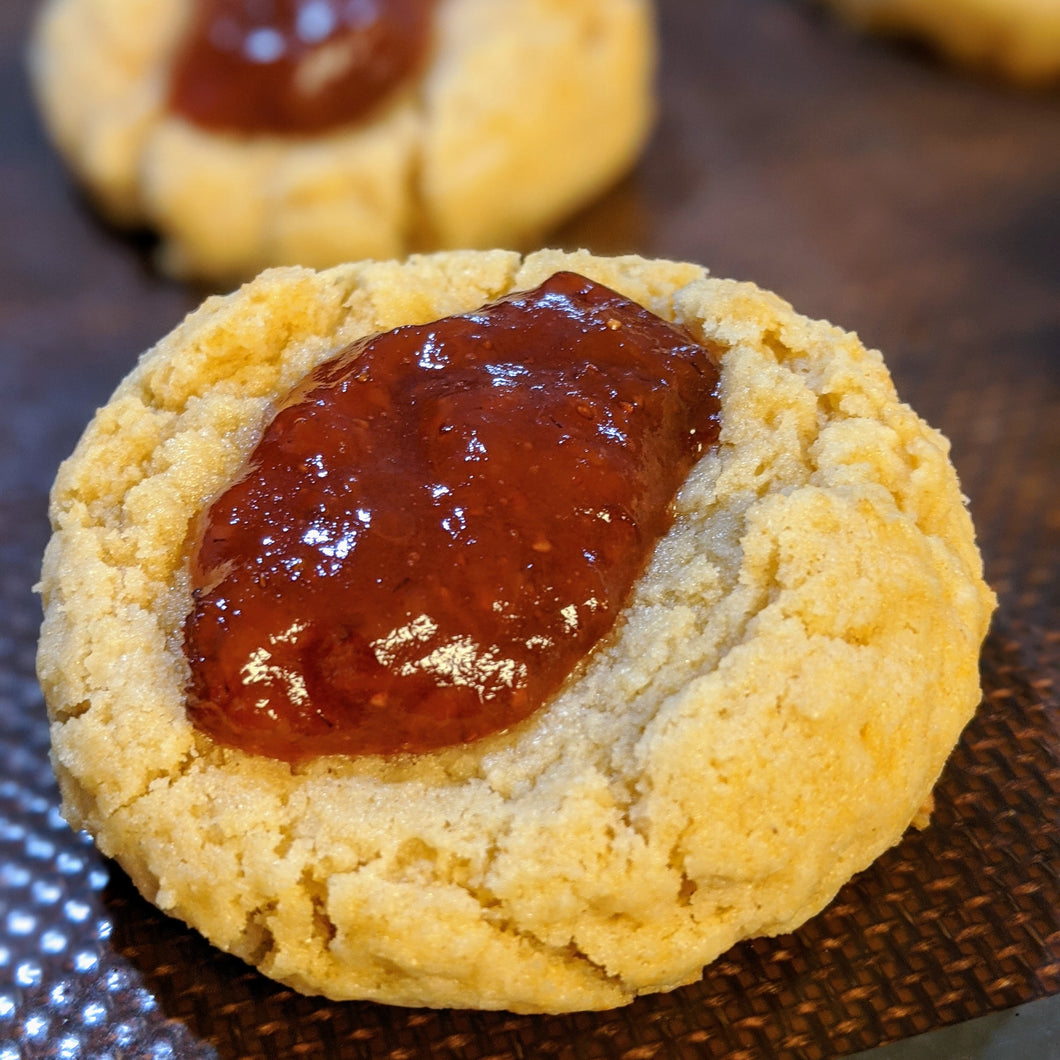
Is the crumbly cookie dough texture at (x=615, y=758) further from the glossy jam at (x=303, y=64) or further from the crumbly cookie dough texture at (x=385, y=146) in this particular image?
the glossy jam at (x=303, y=64)

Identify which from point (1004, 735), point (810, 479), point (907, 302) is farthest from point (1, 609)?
point (907, 302)

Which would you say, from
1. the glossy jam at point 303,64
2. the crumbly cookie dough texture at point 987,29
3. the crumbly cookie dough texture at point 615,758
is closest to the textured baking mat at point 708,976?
the crumbly cookie dough texture at point 615,758

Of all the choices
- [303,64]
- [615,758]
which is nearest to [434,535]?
[615,758]

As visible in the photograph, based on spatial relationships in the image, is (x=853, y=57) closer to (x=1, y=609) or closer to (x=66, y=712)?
(x=1, y=609)

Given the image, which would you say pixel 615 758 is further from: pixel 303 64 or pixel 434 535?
pixel 303 64

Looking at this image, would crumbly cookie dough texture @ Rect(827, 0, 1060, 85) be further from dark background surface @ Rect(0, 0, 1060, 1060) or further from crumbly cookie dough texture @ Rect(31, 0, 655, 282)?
crumbly cookie dough texture @ Rect(31, 0, 655, 282)

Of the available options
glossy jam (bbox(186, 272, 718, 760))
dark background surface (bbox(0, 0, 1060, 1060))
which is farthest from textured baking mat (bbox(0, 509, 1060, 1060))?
glossy jam (bbox(186, 272, 718, 760))

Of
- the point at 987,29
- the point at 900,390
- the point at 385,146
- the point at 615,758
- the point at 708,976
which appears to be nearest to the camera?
the point at 615,758
